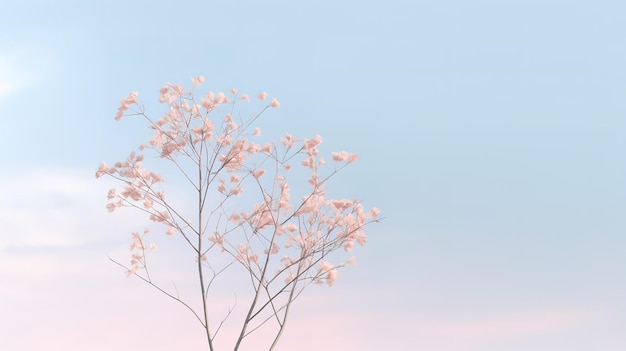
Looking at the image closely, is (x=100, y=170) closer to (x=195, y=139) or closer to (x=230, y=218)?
(x=195, y=139)

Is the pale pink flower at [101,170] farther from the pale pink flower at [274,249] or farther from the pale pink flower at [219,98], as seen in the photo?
the pale pink flower at [274,249]

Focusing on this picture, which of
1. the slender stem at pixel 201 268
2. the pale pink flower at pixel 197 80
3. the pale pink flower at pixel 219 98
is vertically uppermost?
the pale pink flower at pixel 197 80

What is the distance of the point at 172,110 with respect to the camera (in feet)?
11.4

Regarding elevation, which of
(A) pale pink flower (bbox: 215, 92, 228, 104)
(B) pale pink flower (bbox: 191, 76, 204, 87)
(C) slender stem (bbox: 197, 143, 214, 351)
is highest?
(B) pale pink flower (bbox: 191, 76, 204, 87)

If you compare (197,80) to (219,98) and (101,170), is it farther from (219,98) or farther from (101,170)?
(101,170)

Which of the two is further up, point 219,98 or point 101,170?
point 219,98

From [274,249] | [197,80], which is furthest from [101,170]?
[274,249]

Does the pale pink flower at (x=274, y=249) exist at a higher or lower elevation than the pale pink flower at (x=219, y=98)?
lower

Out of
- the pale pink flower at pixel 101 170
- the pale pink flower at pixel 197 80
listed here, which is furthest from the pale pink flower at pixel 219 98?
the pale pink flower at pixel 101 170

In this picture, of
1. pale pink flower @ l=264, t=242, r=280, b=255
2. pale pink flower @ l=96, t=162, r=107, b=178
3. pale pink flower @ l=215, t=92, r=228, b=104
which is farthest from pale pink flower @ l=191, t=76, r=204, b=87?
pale pink flower @ l=264, t=242, r=280, b=255

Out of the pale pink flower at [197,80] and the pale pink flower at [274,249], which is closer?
the pale pink flower at [197,80]

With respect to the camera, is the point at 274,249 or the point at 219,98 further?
the point at 274,249

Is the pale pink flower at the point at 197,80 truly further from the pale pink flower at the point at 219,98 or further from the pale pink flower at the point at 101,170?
the pale pink flower at the point at 101,170

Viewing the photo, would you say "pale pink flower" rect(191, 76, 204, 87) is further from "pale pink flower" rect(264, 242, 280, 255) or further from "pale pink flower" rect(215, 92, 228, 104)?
"pale pink flower" rect(264, 242, 280, 255)
